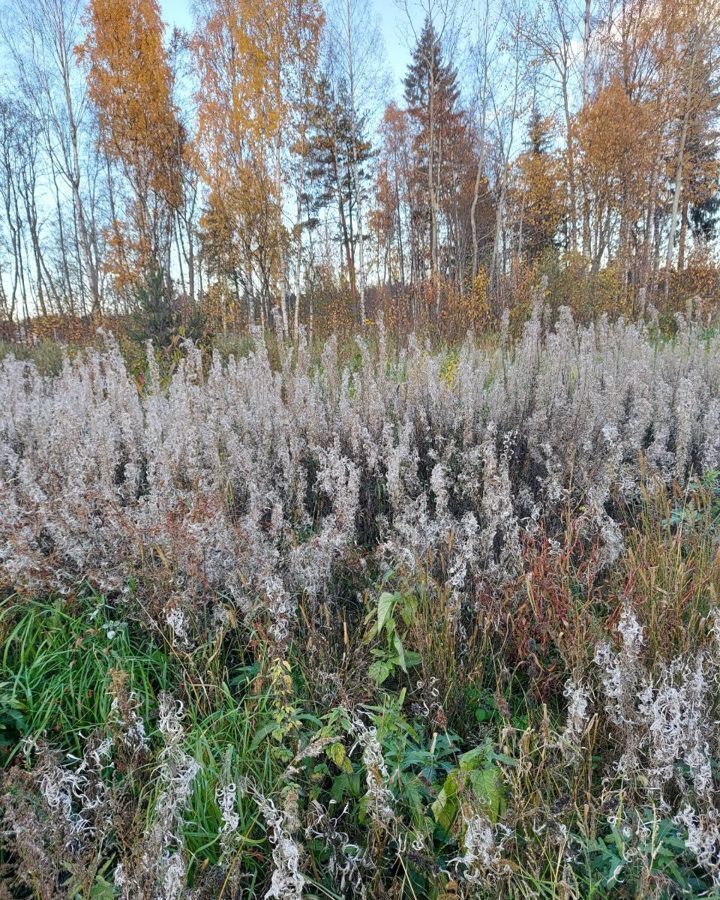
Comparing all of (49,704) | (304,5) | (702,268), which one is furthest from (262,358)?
(702,268)

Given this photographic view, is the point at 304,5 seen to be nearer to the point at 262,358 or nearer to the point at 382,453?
the point at 262,358

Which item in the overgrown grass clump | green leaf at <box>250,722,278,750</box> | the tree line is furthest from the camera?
the tree line

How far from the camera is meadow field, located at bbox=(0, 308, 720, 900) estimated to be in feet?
3.74

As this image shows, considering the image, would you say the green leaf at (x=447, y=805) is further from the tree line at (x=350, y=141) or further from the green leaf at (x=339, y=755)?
the tree line at (x=350, y=141)

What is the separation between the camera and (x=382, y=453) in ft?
9.67

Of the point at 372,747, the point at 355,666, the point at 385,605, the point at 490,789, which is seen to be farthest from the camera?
the point at 355,666

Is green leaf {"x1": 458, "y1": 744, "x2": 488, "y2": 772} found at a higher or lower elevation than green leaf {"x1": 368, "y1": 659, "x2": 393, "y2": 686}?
lower

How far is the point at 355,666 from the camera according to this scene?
177cm

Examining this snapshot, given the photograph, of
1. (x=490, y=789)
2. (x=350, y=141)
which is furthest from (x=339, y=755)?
(x=350, y=141)

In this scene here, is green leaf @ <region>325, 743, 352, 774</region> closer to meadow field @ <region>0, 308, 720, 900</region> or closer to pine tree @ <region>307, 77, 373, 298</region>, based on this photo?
meadow field @ <region>0, 308, 720, 900</region>

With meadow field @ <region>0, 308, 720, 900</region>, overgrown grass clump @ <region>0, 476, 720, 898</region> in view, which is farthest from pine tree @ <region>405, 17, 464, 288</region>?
overgrown grass clump @ <region>0, 476, 720, 898</region>

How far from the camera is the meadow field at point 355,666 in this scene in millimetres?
1140

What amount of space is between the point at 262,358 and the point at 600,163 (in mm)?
13758

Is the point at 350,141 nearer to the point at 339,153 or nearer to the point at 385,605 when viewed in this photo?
the point at 339,153
